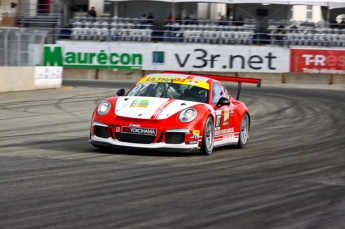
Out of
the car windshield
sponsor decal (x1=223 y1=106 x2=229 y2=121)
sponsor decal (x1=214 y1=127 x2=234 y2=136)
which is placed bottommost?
sponsor decal (x1=214 y1=127 x2=234 y2=136)

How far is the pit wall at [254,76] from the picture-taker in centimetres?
3528

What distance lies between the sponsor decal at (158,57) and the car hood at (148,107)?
961 inches

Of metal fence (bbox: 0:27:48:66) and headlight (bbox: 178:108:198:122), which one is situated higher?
metal fence (bbox: 0:27:48:66)

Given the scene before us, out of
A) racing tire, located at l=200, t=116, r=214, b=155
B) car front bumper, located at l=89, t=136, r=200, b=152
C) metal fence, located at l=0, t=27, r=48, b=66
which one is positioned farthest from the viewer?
metal fence, located at l=0, t=27, r=48, b=66

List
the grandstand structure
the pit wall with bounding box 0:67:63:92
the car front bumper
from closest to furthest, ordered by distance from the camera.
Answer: the car front bumper
the pit wall with bounding box 0:67:63:92
the grandstand structure

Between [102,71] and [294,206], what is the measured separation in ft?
95.7

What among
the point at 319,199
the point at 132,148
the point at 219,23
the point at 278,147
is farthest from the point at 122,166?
the point at 219,23

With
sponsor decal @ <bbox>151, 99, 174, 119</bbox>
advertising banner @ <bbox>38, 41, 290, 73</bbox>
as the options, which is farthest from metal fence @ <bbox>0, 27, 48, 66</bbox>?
sponsor decal @ <bbox>151, 99, 174, 119</bbox>

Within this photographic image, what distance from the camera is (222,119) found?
11.7 metres

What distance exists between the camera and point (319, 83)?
35.3 meters

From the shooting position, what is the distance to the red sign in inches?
1383

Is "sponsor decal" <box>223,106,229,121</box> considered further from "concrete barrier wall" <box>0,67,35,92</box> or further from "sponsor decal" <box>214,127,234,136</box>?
"concrete barrier wall" <box>0,67,35,92</box>

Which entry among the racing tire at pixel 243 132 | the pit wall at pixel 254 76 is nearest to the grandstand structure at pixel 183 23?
the pit wall at pixel 254 76

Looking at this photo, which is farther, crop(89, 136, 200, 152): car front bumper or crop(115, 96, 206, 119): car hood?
crop(115, 96, 206, 119): car hood
